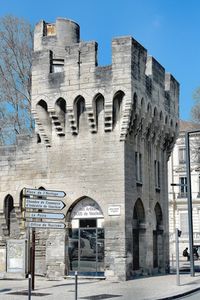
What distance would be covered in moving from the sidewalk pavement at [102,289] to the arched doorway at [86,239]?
0.63m

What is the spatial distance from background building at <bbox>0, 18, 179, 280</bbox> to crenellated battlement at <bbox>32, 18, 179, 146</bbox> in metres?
0.04

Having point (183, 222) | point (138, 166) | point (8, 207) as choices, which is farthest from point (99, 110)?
point (183, 222)

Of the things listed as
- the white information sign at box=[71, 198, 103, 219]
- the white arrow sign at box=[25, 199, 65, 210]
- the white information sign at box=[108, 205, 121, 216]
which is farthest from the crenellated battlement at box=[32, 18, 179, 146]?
the white arrow sign at box=[25, 199, 65, 210]

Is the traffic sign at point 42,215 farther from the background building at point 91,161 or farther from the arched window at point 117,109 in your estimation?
the arched window at point 117,109

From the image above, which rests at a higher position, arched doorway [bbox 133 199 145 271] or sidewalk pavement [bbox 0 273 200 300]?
arched doorway [bbox 133 199 145 271]

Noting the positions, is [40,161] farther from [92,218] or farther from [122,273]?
[122,273]

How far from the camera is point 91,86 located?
869 inches

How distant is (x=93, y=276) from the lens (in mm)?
21562

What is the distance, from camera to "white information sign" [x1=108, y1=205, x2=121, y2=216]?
2133 centimetres

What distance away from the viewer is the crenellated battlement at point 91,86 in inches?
854

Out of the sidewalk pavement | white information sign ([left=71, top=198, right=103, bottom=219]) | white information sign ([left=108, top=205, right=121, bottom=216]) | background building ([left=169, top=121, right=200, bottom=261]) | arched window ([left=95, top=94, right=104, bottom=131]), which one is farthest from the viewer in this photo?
background building ([left=169, top=121, right=200, bottom=261])

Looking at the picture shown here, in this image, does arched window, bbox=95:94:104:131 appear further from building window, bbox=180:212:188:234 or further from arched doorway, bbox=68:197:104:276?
building window, bbox=180:212:188:234

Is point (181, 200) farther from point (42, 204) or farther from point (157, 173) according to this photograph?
point (42, 204)

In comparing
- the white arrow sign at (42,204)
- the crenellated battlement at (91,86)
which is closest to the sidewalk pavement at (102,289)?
the white arrow sign at (42,204)
